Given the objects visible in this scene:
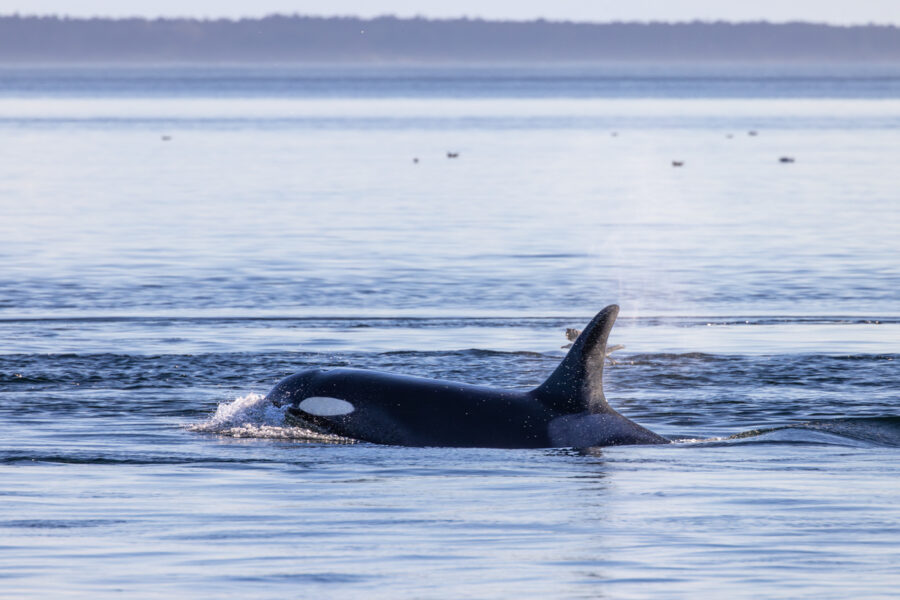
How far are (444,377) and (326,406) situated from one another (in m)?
4.45

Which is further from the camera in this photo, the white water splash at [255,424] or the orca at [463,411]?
the white water splash at [255,424]

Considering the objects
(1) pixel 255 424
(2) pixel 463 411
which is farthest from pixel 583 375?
(1) pixel 255 424

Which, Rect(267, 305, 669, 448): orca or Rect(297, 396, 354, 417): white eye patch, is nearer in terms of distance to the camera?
Rect(267, 305, 669, 448): orca

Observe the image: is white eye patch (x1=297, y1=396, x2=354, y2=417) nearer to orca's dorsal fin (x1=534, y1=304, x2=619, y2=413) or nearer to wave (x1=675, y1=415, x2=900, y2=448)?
orca's dorsal fin (x1=534, y1=304, x2=619, y2=413)

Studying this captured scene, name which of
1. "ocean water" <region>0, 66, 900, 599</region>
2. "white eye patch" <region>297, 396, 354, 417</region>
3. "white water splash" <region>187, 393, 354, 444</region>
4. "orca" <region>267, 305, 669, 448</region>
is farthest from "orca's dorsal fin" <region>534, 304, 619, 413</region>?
"white water splash" <region>187, 393, 354, 444</region>

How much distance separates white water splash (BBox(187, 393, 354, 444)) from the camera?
1539cm

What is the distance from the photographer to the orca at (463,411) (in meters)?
14.5

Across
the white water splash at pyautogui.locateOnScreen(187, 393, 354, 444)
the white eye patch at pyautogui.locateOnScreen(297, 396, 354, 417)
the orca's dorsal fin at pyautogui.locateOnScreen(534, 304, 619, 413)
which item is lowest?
the white water splash at pyautogui.locateOnScreen(187, 393, 354, 444)

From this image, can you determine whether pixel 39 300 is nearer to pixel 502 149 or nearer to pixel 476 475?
pixel 476 475

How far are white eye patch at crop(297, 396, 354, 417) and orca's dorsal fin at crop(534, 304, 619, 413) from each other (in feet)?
5.28

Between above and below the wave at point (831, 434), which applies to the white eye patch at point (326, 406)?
above

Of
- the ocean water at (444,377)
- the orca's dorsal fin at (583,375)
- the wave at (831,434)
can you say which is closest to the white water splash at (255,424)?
the ocean water at (444,377)

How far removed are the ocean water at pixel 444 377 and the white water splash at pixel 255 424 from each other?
27mm

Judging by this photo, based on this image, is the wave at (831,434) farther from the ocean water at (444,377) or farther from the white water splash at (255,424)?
the white water splash at (255,424)
